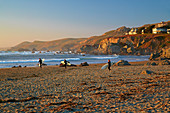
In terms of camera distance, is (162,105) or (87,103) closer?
(162,105)

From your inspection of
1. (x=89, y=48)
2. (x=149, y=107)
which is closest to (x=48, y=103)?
(x=149, y=107)

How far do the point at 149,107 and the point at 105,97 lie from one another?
259 cm

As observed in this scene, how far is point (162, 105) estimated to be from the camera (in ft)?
25.5

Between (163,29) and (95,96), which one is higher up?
(163,29)

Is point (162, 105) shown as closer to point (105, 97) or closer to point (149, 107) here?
point (149, 107)

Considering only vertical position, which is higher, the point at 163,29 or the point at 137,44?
the point at 163,29

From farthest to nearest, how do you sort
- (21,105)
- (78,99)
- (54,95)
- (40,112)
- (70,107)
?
(54,95), (78,99), (21,105), (70,107), (40,112)

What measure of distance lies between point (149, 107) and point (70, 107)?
11.0 ft

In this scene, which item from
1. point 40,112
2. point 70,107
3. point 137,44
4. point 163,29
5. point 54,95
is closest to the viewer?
point 40,112

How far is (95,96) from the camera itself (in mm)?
9867

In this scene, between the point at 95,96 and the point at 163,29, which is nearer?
the point at 95,96

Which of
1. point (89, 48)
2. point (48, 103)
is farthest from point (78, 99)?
point (89, 48)

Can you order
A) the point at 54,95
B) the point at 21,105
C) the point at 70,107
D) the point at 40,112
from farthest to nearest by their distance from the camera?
the point at 54,95 < the point at 21,105 < the point at 70,107 < the point at 40,112

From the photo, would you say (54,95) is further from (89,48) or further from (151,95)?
(89,48)
